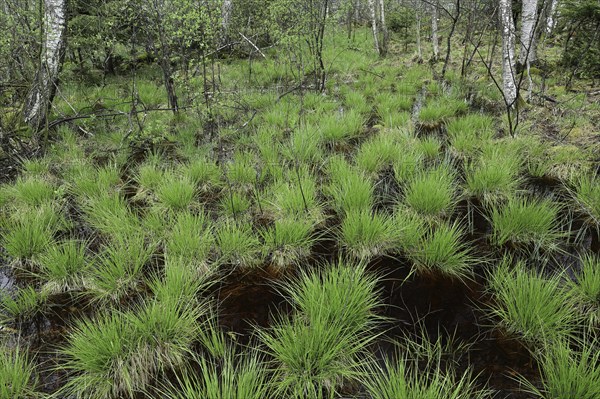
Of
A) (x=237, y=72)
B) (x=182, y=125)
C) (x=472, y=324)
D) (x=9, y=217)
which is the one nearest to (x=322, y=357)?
(x=472, y=324)

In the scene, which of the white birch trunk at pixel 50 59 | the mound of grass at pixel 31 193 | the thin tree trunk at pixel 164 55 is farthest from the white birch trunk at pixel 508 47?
the white birch trunk at pixel 50 59

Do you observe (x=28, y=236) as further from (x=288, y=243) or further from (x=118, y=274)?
(x=288, y=243)

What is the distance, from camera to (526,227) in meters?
3.16

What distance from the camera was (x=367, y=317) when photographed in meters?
2.41

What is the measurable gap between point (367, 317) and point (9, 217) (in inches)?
160

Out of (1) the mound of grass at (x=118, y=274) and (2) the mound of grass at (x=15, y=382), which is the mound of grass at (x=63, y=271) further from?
(2) the mound of grass at (x=15, y=382)

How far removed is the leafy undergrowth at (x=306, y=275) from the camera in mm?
1973

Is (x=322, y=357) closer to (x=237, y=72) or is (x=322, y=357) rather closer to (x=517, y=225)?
(x=517, y=225)

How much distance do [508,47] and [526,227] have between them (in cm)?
423

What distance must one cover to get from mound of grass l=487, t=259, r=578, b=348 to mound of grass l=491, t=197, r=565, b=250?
851mm

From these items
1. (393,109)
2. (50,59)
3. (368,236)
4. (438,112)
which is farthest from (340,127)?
(50,59)

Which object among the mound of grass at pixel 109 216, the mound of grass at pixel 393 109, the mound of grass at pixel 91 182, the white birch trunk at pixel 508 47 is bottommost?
the mound of grass at pixel 109 216

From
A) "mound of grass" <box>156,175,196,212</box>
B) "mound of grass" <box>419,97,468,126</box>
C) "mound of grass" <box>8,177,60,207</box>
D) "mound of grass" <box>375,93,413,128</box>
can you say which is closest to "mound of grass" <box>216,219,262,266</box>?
"mound of grass" <box>156,175,196,212</box>

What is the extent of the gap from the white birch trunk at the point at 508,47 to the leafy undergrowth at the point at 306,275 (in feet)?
4.30
